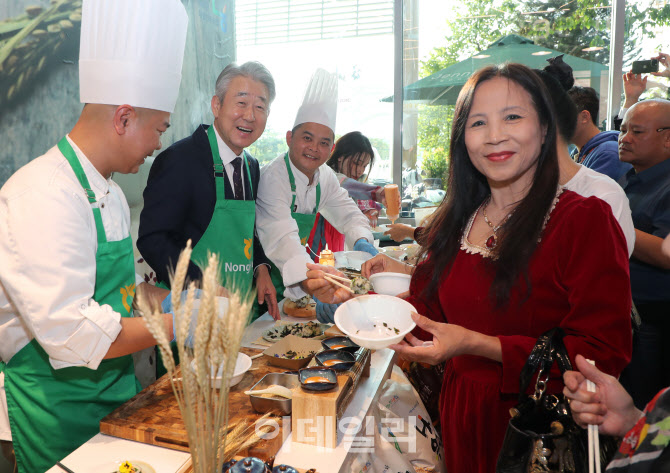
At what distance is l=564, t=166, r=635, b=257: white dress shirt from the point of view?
1.91 metres

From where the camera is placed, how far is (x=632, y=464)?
886 millimetres

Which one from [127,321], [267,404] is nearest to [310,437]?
[267,404]

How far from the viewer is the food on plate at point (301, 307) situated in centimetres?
249

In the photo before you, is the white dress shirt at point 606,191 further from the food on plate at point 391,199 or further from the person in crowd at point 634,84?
the person in crowd at point 634,84

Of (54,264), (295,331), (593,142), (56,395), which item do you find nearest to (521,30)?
(593,142)

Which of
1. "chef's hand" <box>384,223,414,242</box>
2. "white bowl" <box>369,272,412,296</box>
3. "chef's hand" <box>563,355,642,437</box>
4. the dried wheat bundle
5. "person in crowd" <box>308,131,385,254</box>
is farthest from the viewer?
"person in crowd" <box>308,131,385,254</box>

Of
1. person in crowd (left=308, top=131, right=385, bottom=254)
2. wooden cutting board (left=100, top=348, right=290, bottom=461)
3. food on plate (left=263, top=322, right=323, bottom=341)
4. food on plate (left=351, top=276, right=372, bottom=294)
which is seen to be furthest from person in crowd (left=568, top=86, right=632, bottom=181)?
wooden cutting board (left=100, top=348, right=290, bottom=461)

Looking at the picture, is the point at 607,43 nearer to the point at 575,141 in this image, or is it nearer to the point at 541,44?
the point at 541,44

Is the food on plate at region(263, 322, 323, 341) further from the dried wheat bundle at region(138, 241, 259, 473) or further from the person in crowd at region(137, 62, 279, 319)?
the dried wheat bundle at region(138, 241, 259, 473)

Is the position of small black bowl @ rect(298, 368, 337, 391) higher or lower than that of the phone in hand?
lower

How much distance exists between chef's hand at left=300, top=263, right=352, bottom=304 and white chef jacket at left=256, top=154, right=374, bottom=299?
17cm

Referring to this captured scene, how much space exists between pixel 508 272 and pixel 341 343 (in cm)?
71

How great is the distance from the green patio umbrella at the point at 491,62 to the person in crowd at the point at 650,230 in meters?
2.24

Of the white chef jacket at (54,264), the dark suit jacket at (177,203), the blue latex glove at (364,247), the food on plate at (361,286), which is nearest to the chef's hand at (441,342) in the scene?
the food on plate at (361,286)
